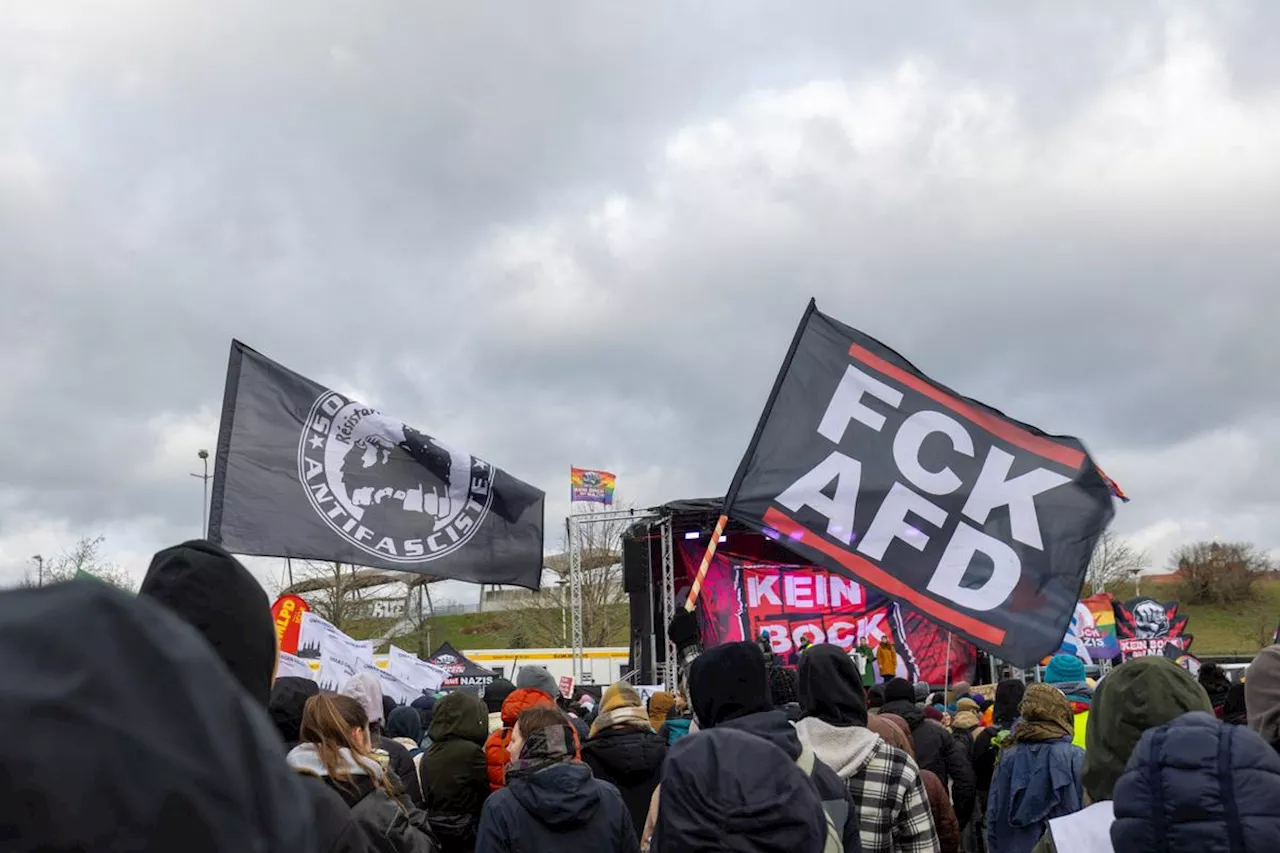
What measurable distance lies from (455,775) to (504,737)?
38 cm

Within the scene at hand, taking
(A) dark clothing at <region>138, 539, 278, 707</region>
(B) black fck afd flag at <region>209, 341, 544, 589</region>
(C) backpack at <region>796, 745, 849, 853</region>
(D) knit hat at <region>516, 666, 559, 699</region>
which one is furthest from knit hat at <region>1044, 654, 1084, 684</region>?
(A) dark clothing at <region>138, 539, 278, 707</region>

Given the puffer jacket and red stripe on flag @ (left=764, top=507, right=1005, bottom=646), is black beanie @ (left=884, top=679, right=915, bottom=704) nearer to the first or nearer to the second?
red stripe on flag @ (left=764, top=507, right=1005, bottom=646)

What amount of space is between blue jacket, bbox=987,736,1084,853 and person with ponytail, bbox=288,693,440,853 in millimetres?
3114

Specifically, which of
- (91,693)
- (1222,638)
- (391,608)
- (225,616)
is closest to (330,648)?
(225,616)

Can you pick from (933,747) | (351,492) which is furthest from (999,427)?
(351,492)

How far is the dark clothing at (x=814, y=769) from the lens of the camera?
3711 millimetres

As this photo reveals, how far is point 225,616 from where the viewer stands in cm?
217

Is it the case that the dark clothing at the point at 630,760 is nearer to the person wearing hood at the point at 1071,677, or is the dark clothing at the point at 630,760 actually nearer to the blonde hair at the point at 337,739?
the blonde hair at the point at 337,739

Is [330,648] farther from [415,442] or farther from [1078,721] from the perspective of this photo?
[1078,721]

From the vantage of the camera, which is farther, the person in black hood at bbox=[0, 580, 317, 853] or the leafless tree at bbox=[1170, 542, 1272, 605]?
the leafless tree at bbox=[1170, 542, 1272, 605]

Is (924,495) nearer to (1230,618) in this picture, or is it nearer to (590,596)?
(590,596)

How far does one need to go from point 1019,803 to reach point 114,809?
530 cm

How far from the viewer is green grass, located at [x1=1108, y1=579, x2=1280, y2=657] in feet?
194

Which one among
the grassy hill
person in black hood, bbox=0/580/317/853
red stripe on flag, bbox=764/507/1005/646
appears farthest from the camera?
the grassy hill
